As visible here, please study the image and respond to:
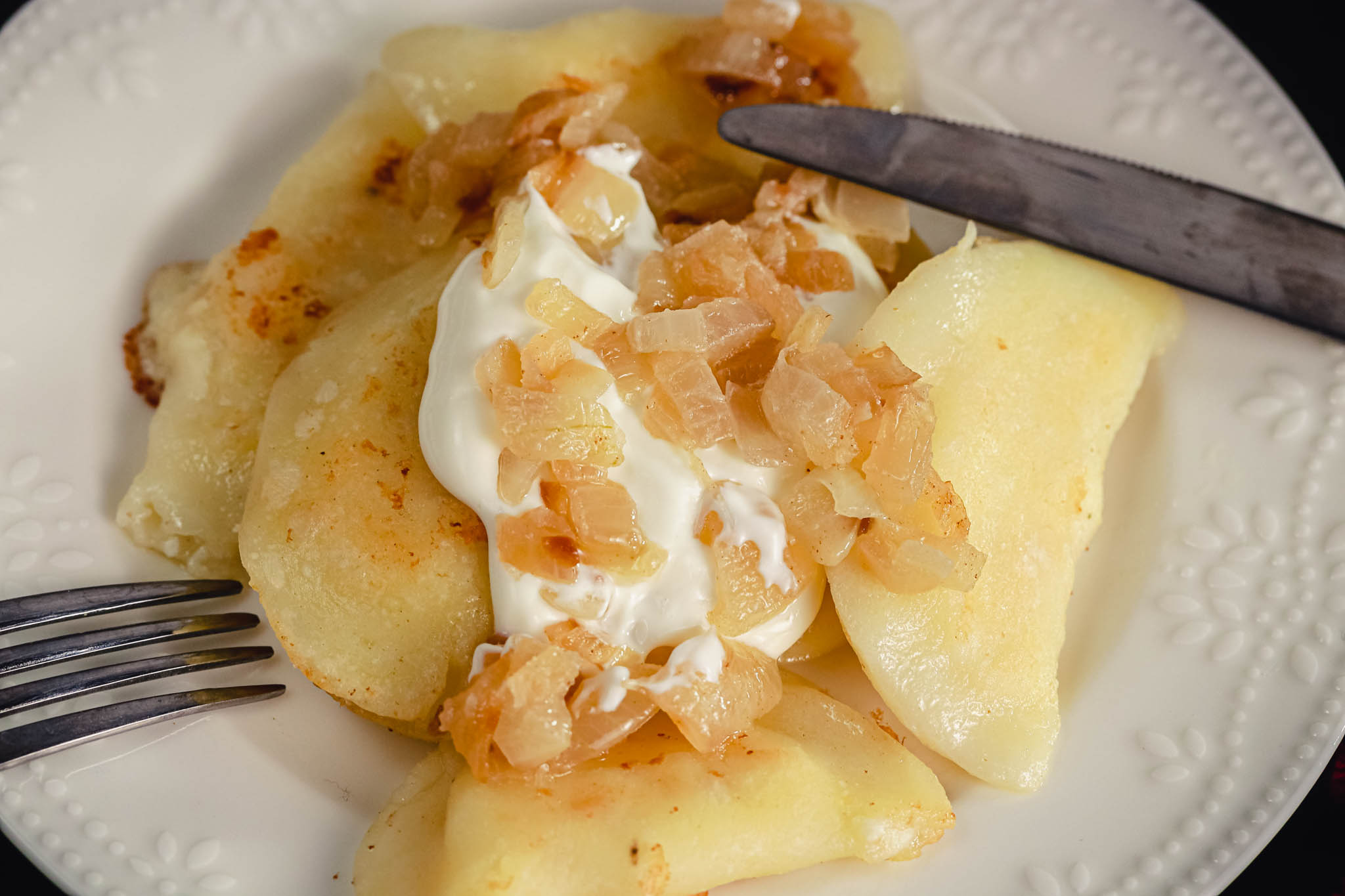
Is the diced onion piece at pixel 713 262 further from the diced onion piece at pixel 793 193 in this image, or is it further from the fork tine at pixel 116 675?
the fork tine at pixel 116 675

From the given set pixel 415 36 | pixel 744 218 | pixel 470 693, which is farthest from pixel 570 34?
pixel 470 693

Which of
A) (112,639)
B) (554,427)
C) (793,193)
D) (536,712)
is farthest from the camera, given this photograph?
(793,193)

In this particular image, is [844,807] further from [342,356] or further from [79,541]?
[79,541]

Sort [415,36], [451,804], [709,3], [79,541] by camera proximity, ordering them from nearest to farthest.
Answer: [451,804], [79,541], [415,36], [709,3]

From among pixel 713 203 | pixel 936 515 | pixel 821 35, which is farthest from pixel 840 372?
pixel 821 35

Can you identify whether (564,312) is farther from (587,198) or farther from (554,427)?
(587,198)

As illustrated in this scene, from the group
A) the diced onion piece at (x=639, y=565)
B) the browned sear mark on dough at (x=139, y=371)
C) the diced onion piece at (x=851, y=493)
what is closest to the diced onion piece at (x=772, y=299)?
the diced onion piece at (x=851, y=493)
